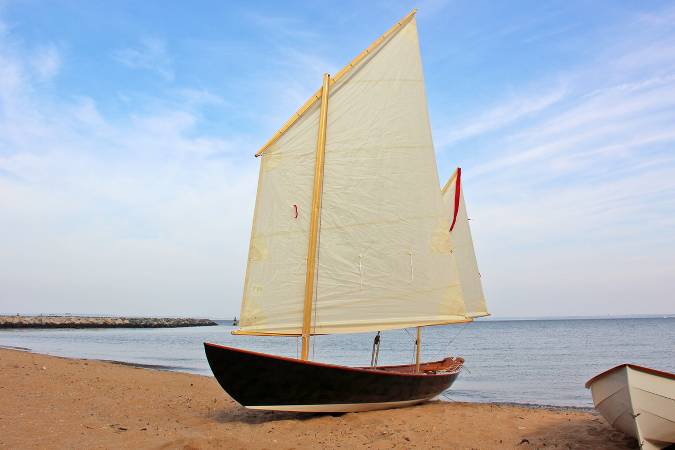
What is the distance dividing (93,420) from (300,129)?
302 inches

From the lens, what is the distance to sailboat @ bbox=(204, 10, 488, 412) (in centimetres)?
1249

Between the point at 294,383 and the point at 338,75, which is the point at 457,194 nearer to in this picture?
the point at 338,75

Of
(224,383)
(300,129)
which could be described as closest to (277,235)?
(300,129)

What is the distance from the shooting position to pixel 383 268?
1310cm

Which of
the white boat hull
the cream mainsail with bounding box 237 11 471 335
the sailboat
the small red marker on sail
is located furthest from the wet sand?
the small red marker on sail

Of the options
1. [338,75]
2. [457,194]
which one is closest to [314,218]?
[338,75]

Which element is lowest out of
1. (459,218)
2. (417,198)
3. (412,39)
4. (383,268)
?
(383,268)

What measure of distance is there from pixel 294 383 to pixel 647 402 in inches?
252

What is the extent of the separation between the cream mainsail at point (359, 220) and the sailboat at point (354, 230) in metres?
0.02

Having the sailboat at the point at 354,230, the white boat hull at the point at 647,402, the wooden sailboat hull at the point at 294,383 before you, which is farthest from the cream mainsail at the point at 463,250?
the white boat hull at the point at 647,402

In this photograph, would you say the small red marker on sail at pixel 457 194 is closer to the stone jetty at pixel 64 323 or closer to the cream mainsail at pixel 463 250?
the cream mainsail at pixel 463 250

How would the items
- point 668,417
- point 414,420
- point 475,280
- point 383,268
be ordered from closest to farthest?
point 668,417, point 414,420, point 383,268, point 475,280

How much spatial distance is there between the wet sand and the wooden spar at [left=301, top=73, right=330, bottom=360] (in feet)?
6.38

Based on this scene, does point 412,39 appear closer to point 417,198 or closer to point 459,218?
point 417,198
